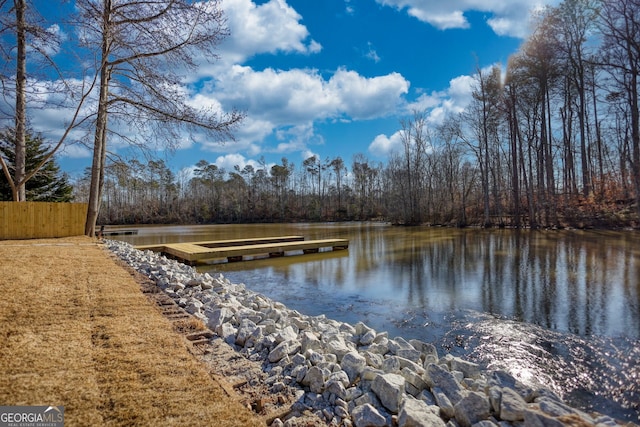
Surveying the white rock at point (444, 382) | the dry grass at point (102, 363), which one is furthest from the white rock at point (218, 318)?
the white rock at point (444, 382)

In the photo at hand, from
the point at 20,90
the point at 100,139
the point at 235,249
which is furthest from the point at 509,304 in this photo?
the point at 100,139

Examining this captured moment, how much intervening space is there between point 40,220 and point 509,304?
1232cm

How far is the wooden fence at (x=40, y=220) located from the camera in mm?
9648

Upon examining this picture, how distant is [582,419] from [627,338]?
2384 mm

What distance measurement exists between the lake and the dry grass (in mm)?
2327

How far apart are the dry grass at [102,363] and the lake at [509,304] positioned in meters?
2.33

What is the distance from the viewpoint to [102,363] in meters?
2.25

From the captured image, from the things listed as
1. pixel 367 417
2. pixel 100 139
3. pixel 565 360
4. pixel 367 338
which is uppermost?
pixel 100 139

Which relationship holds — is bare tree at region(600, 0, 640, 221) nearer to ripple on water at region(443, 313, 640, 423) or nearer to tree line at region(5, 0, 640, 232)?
tree line at region(5, 0, 640, 232)

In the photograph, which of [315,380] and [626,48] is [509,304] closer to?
[315,380]

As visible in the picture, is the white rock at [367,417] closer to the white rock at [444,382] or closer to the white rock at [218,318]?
the white rock at [444,382]

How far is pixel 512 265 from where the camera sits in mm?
7770

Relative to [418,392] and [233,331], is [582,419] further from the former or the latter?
[233,331]

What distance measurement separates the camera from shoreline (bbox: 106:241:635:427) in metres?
1.87
